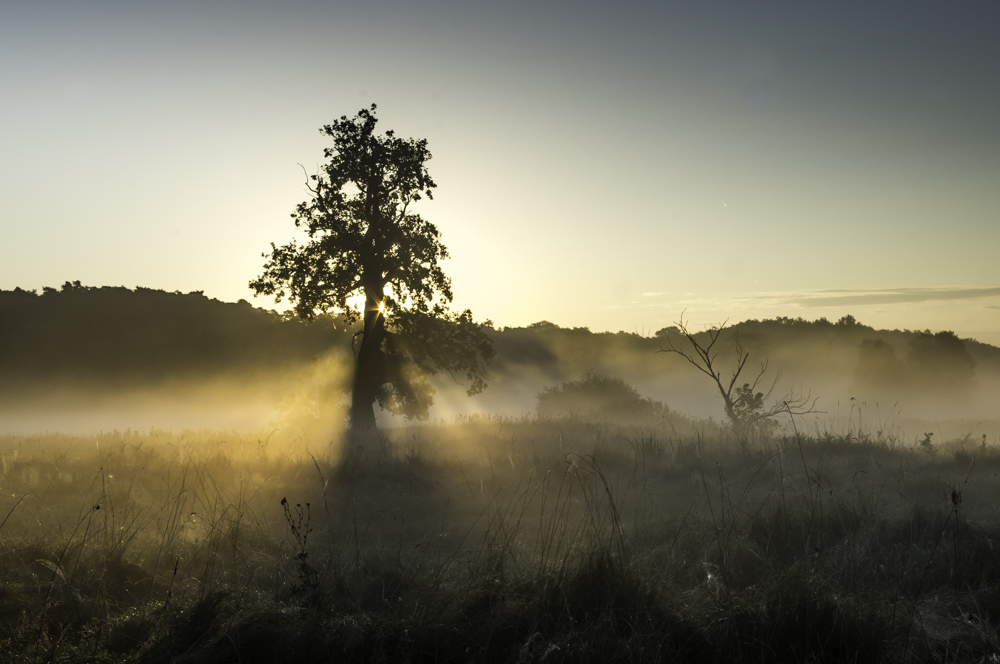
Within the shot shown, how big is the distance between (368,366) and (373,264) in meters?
3.40

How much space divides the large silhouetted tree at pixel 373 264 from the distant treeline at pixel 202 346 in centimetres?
2174

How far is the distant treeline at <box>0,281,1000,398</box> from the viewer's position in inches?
1816

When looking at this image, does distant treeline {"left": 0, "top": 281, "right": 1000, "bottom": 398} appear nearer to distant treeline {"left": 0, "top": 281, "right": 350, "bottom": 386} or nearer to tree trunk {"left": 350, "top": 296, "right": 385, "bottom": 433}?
distant treeline {"left": 0, "top": 281, "right": 350, "bottom": 386}

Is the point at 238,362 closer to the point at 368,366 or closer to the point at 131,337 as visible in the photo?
the point at 131,337

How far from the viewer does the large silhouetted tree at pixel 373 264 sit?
17469 mm

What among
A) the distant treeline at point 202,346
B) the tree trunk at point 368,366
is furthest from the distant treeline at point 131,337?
the tree trunk at point 368,366

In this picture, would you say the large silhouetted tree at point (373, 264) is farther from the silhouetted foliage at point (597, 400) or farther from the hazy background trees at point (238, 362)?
the hazy background trees at point (238, 362)

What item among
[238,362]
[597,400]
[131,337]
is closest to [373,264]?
[597,400]

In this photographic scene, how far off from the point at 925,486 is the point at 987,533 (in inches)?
111

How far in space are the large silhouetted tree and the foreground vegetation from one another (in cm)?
926

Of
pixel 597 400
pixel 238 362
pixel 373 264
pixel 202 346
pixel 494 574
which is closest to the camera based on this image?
pixel 494 574

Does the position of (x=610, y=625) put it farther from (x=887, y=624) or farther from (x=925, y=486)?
(x=925, y=486)

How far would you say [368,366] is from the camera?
18484 millimetres

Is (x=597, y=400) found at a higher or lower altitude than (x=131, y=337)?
lower
